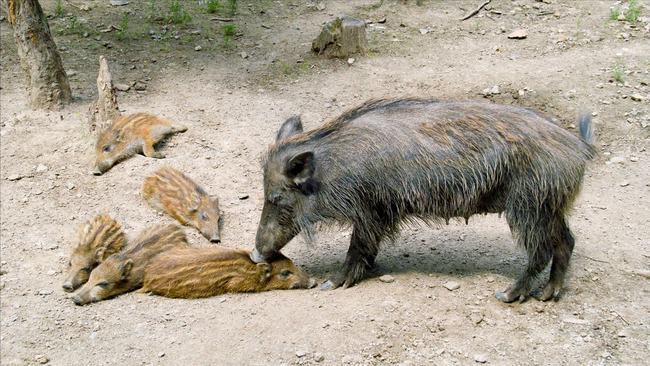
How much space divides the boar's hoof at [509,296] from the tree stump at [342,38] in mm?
4389

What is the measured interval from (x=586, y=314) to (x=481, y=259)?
39.0 inches

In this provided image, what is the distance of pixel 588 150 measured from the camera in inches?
189

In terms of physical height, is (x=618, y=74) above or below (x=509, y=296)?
above

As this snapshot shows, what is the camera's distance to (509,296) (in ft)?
16.3

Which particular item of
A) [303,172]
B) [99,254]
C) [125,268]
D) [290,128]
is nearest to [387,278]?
[303,172]

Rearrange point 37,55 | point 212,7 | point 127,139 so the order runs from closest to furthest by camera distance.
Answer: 1. point 127,139
2. point 37,55
3. point 212,7

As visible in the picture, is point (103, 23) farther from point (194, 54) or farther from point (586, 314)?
point (586, 314)

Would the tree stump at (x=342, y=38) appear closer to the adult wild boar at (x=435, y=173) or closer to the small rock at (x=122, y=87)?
the small rock at (x=122, y=87)

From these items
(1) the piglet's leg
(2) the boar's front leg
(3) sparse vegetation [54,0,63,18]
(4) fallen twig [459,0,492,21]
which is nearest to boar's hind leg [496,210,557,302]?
(2) the boar's front leg

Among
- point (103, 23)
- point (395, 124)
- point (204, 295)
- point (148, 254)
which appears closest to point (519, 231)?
point (395, 124)

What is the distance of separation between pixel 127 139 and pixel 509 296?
3.63 metres

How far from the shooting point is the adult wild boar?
15.7 ft

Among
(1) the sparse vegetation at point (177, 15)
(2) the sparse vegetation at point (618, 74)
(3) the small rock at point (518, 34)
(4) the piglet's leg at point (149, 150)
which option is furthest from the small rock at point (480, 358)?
(1) the sparse vegetation at point (177, 15)

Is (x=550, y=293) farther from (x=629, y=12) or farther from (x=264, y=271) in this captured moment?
(x=629, y=12)
